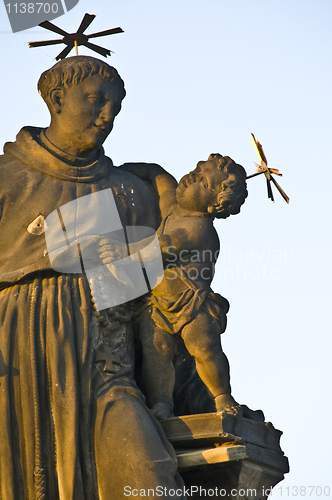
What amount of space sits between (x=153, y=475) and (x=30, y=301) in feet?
6.00

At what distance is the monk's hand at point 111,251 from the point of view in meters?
8.78

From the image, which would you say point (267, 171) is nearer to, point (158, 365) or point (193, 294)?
point (193, 294)

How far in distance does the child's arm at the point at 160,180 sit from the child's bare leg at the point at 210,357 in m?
1.26

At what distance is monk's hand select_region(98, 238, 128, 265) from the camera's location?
878cm

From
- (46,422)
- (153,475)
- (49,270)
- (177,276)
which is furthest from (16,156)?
(153,475)

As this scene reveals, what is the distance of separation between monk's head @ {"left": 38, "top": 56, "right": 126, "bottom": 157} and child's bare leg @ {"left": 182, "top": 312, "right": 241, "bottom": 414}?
1.90 m

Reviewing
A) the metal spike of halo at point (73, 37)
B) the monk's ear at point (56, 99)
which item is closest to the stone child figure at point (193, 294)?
the monk's ear at point (56, 99)

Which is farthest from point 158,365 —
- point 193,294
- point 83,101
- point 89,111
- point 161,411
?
point 83,101

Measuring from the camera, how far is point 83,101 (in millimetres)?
9102

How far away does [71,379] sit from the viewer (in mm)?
8258

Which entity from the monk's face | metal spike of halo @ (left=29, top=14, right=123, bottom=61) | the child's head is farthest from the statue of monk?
the child's head

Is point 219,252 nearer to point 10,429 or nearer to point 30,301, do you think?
point 30,301

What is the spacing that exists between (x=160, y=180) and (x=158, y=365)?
192 centimetres

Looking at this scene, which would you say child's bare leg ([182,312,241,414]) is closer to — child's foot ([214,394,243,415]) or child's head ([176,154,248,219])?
child's foot ([214,394,243,415])
